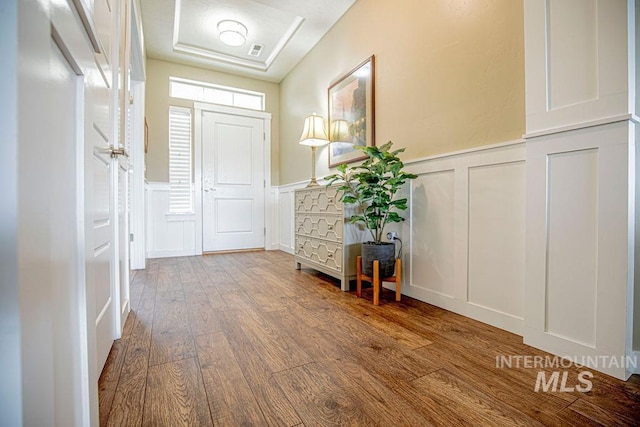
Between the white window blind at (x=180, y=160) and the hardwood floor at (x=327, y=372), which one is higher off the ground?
the white window blind at (x=180, y=160)

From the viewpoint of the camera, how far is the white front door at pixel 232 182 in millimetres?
3996

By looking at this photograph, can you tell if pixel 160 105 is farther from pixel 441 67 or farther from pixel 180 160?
pixel 441 67

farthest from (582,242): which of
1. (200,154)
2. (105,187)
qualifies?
(200,154)

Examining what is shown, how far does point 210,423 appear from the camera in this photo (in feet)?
2.77

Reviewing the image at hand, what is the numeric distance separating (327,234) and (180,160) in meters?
2.56

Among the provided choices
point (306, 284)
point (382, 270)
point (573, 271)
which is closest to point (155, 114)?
point (306, 284)

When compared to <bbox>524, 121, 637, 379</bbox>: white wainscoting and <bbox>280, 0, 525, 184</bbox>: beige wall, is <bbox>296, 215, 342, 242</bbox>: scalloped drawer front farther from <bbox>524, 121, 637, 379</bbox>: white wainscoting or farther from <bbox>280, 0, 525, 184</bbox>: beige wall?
<bbox>524, 121, 637, 379</bbox>: white wainscoting

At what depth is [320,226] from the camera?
2500 millimetres

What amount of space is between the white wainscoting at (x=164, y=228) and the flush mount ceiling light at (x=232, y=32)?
190 centimetres

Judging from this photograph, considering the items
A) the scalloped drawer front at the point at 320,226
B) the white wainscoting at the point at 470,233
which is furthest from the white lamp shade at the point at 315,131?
the white wainscoting at the point at 470,233

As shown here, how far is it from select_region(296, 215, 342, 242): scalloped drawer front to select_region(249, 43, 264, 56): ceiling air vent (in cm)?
223

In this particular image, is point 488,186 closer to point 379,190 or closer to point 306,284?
point 379,190

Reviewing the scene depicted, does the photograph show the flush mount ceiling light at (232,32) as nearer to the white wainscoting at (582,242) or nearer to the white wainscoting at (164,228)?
the white wainscoting at (164,228)

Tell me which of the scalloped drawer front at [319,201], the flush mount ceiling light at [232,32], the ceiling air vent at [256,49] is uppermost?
the ceiling air vent at [256,49]
